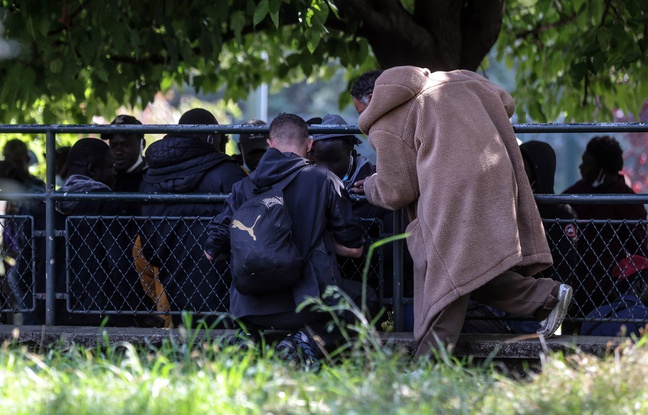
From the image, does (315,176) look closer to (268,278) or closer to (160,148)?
(268,278)

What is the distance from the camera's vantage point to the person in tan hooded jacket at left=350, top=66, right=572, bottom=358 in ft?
17.3

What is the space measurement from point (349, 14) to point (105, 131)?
120 inches

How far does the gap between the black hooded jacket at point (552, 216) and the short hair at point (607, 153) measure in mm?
1005

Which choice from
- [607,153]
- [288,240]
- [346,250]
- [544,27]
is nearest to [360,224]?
[346,250]

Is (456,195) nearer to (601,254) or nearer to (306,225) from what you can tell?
(306,225)

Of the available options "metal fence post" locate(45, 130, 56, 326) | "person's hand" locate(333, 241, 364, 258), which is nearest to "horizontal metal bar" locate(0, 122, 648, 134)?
"metal fence post" locate(45, 130, 56, 326)

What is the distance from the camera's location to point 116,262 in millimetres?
6340

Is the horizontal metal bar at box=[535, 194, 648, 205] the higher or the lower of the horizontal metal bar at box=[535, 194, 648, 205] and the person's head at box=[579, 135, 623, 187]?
the lower

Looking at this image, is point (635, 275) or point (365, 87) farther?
point (635, 275)

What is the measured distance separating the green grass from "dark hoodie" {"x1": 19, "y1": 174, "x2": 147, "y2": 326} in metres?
2.06

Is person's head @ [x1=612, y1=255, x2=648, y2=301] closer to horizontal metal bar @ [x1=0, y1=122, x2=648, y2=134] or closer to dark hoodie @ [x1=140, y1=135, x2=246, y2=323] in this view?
horizontal metal bar @ [x1=0, y1=122, x2=648, y2=134]

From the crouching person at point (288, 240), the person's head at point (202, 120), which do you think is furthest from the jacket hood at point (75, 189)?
the crouching person at point (288, 240)

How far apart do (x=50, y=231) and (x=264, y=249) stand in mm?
1617

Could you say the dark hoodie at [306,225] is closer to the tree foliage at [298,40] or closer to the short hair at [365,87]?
the short hair at [365,87]
